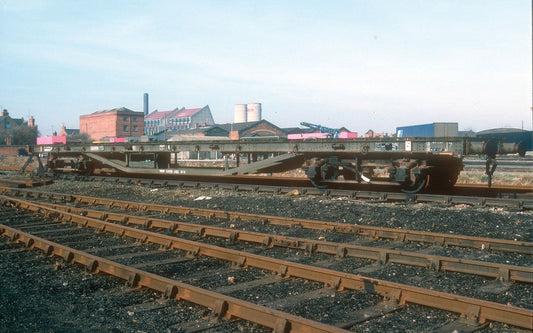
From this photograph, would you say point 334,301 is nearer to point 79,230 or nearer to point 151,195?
point 79,230

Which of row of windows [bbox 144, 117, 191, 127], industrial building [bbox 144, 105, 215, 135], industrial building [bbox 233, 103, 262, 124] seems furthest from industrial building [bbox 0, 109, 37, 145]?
industrial building [bbox 233, 103, 262, 124]

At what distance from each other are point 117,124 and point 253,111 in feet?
109

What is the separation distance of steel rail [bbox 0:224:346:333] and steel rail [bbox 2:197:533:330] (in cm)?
27

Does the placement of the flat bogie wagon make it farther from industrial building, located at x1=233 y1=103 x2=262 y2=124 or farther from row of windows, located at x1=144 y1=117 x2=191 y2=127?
row of windows, located at x1=144 y1=117 x2=191 y2=127

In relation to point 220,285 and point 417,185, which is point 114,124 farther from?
point 220,285

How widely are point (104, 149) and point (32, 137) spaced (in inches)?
2650

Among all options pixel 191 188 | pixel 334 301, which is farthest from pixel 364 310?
pixel 191 188

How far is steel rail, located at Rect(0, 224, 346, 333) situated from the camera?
3658mm

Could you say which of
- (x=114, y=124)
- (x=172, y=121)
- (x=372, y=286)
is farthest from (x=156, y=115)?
(x=372, y=286)

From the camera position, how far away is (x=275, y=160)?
13930mm

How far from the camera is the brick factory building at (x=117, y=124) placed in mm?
84688

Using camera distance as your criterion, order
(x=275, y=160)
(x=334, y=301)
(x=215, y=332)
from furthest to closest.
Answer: (x=275, y=160), (x=334, y=301), (x=215, y=332)

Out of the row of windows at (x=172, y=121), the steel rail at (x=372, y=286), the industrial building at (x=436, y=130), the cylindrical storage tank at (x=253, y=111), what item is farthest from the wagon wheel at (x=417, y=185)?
the row of windows at (x=172, y=121)

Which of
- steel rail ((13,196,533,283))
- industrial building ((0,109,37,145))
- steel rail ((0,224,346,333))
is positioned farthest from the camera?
industrial building ((0,109,37,145))
